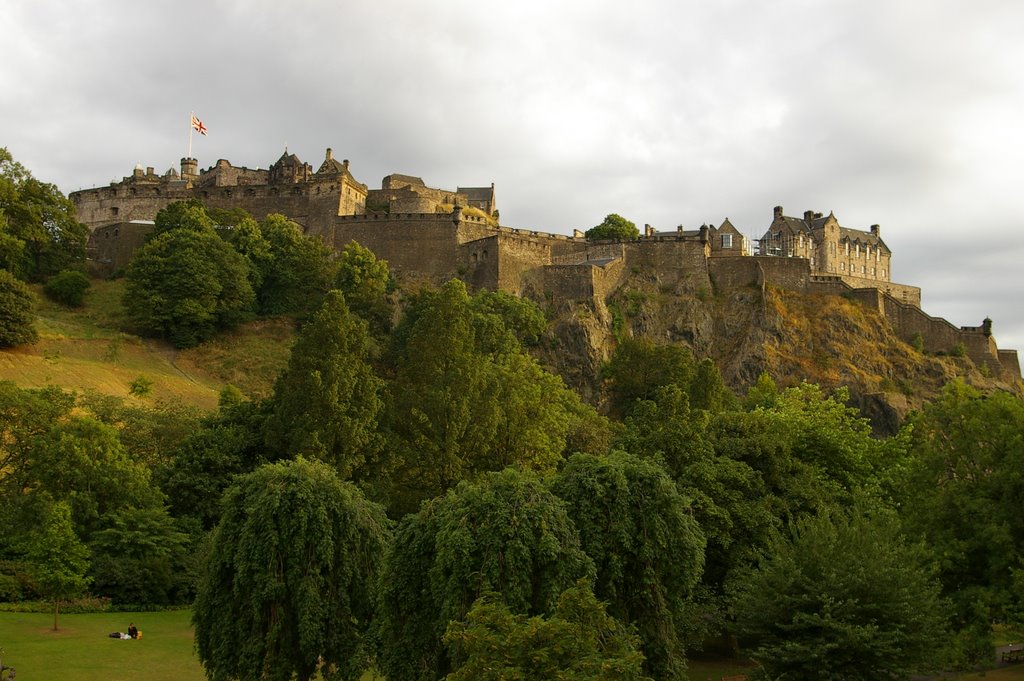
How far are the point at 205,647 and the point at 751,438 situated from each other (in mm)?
19353

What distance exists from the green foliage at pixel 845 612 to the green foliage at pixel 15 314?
153 ft

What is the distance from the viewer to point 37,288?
69.4 m

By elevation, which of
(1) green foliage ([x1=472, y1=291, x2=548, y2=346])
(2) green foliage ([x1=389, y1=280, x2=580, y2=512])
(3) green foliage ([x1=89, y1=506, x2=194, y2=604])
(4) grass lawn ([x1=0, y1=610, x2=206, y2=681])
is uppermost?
(1) green foliage ([x1=472, y1=291, x2=548, y2=346])

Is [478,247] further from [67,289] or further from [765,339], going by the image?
[67,289]

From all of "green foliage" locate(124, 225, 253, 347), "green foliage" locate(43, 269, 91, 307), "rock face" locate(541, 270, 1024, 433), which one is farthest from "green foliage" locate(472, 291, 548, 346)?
"green foliage" locate(43, 269, 91, 307)

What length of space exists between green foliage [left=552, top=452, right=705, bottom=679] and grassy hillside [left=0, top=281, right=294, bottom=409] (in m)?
35.8

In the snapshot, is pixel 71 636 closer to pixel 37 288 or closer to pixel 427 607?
pixel 427 607

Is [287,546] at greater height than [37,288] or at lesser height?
lesser

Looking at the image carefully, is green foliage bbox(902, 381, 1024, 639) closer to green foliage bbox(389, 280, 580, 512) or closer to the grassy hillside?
green foliage bbox(389, 280, 580, 512)

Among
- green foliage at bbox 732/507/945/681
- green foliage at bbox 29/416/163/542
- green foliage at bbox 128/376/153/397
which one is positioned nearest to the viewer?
green foliage at bbox 732/507/945/681

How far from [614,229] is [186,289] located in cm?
4157

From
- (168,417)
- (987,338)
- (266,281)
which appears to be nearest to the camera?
(168,417)

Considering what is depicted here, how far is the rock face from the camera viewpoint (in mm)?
69562

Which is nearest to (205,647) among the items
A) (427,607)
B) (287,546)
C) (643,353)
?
(287,546)
